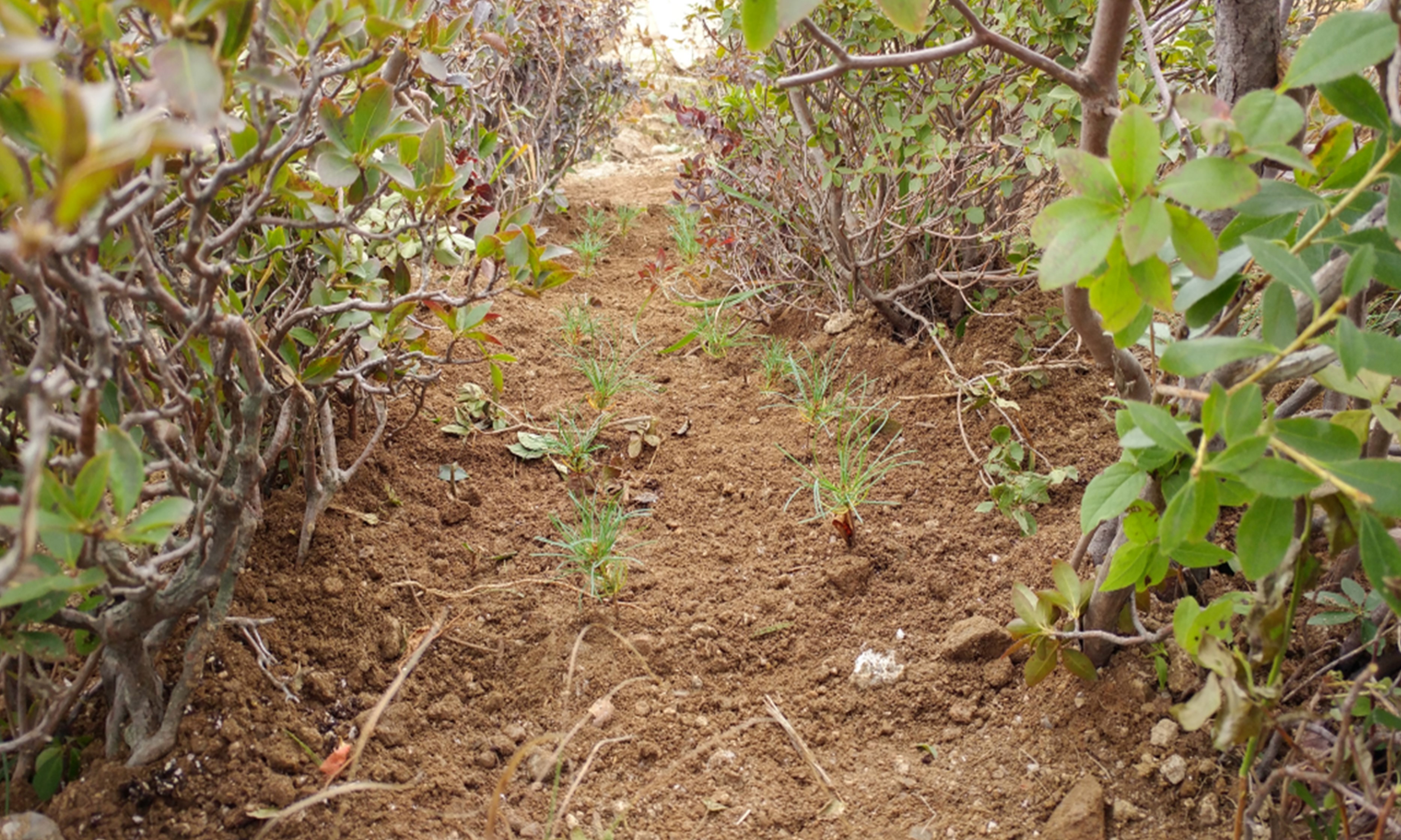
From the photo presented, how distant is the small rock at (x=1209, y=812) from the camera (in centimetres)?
128

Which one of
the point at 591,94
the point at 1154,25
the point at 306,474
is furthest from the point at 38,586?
the point at 591,94

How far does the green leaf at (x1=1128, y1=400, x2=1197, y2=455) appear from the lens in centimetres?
91

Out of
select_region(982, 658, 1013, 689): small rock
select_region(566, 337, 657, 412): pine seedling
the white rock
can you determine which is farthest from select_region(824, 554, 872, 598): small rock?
select_region(566, 337, 657, 412): pine seedling

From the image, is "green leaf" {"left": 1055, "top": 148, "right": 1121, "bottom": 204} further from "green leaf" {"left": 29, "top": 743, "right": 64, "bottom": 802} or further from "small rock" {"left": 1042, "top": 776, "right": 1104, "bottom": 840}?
"green leaf" {"left": 29, "top": 743, "right": 64, "bottom": 802}

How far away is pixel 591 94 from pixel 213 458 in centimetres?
374

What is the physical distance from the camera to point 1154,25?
1.64 m

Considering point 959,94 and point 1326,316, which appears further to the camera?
point 959,94

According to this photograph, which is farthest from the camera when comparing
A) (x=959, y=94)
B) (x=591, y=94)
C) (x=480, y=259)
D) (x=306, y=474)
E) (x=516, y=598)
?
(x=591, y=94)

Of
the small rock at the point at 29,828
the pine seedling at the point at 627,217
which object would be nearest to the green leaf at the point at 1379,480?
the small rock at the point at 29,828

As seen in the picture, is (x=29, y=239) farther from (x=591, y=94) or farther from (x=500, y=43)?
(x=591, y=94)

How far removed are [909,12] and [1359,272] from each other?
1.72 ft

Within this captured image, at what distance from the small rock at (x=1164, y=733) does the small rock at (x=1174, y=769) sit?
2cm

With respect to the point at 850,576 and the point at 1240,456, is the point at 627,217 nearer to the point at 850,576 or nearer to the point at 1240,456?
the point at 850,576

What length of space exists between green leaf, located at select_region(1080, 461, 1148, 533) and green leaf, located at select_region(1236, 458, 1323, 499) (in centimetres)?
20
